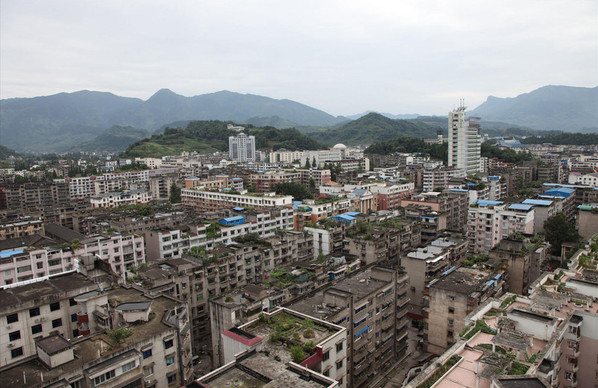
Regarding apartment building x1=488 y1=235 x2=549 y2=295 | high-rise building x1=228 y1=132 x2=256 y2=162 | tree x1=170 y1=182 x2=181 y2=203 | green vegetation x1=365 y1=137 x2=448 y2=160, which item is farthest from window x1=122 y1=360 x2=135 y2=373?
high-rise building x1=228 y1=132 x2=256 y2=162

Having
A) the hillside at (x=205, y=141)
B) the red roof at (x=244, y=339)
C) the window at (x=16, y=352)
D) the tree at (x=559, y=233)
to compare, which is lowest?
the tree at (x=559, y=233)

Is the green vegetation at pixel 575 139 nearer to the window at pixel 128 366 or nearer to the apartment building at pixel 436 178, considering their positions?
the apartment building at pixel 436 178

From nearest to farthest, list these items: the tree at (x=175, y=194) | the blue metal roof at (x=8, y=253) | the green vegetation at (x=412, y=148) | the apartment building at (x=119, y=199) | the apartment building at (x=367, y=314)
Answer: the apartment building at (x=367, y=314), the blue metal roof at (x=8, y=253), the apartment building at (x=119, y=199), the tree at (x=175, y=194), the green vegetation at (x=412, y=148)

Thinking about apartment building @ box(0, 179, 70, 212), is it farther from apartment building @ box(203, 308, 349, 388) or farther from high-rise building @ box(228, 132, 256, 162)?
high-rise building @ box(228, 132, 256, 162)

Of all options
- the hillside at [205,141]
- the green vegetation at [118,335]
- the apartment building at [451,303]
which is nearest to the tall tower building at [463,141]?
the apartment building at [451,303]

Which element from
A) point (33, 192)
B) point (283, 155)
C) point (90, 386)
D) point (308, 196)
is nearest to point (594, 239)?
point (90, 386)

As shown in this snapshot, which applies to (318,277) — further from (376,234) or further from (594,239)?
(594,239)
